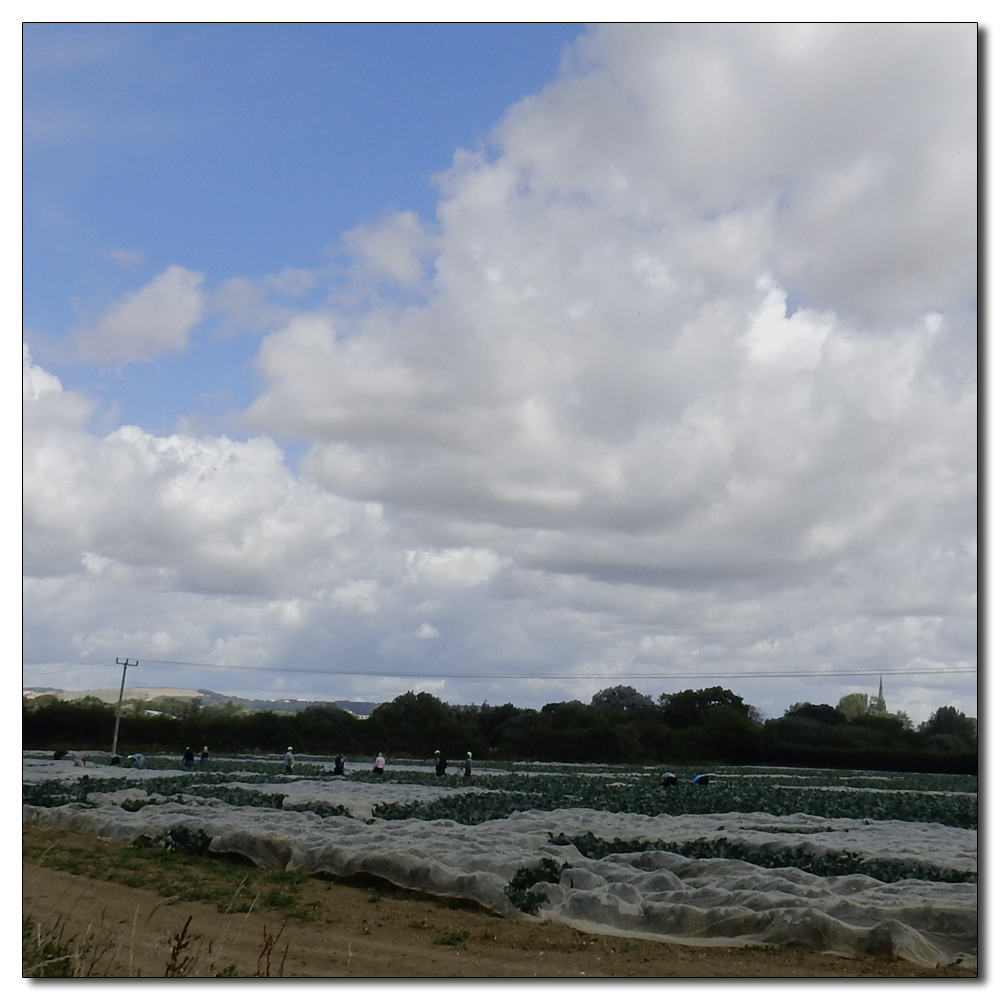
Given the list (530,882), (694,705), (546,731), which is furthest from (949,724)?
(694,705)

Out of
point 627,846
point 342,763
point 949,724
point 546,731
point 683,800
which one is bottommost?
point 342,763

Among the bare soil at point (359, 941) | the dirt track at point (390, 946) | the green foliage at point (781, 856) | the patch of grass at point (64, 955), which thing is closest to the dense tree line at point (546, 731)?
the green foliage at point (781, 856)

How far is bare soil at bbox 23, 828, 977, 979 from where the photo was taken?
7.78 metres

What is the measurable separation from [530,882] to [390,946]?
5.50 feet

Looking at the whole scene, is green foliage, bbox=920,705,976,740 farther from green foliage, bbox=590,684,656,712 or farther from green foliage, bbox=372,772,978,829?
green foliage, bbox=590,684,656,712

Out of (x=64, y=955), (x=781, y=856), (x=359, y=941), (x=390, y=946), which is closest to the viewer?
(x=64, y=955)

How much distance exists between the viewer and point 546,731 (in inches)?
701

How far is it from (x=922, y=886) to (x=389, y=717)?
9.41 metres

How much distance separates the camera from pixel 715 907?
8.48 m

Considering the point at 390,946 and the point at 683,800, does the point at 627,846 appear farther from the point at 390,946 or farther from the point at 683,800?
the point at 683,800

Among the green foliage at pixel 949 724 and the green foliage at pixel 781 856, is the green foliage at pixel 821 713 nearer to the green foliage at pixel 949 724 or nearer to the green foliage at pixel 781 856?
the green foliage at pixel 949 724

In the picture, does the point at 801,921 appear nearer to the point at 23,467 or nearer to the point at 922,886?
the point at 922,886

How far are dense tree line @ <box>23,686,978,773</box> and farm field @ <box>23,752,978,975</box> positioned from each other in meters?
0.65

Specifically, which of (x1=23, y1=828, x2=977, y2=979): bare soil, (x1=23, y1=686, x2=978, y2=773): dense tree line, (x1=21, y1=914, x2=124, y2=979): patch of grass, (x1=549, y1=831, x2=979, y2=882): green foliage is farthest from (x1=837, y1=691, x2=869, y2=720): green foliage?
(x1=21, y1=914, x2=124, y2=979): patch of grass
